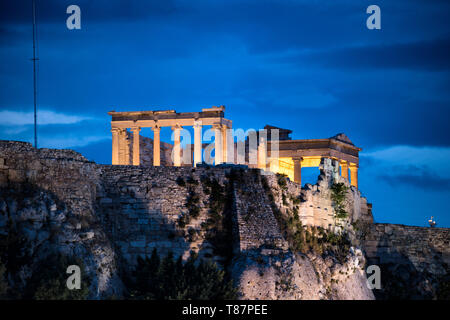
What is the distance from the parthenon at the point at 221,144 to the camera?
57.0m

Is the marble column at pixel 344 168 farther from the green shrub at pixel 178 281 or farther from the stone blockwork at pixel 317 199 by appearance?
the green shrub at pixel 178 281

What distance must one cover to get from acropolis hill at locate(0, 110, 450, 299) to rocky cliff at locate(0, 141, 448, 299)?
0.04 m

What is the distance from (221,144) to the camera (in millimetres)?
57469

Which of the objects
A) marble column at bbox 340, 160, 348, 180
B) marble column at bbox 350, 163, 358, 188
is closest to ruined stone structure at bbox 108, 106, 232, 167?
marble column at bbox 340, 160, 348, 180

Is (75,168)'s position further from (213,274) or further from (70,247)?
(213,274)

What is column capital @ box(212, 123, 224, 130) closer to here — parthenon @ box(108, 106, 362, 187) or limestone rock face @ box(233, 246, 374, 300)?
parthenon @ box(108, 106, 362, 187)

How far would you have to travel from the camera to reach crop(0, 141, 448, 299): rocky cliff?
32.5 m

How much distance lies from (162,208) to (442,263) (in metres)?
21.0

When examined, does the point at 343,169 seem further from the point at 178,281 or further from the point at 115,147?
the point at 178,281

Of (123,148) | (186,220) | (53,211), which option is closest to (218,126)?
(123,148)
